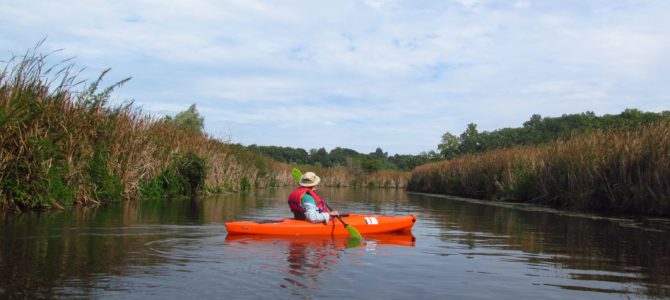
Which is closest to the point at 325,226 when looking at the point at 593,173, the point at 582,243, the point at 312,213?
the point at 312,213

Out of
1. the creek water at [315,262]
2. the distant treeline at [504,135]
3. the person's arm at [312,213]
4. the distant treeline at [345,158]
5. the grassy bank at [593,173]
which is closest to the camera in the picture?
the creek water at [315,262]

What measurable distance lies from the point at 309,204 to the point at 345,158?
7132 centimetres

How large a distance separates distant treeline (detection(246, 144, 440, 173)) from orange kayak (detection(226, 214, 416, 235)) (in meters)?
43.5

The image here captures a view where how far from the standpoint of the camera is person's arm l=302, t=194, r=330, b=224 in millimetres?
9281

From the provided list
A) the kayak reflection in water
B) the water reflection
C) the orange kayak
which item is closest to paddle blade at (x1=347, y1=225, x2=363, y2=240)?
the water reflection

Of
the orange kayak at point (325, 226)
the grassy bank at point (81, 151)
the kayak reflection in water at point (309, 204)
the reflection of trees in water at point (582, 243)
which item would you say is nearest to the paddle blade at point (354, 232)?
the orange kayak at point (325, 226)

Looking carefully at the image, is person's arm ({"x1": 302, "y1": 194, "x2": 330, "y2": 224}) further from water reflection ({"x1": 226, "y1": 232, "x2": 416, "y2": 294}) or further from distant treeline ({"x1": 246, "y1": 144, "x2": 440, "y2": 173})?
distant treeline ({"x1": 246, "y1": 144, "x2": 440, "y2": 173})

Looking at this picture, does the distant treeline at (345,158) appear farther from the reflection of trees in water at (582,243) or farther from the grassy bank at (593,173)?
the reflection of trees in water at (582,243)

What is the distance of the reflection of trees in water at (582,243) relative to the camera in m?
6.10

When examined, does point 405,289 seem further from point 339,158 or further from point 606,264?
point 339,158

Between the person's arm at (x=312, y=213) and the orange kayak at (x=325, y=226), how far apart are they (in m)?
0.12

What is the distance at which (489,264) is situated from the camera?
21.5 ft

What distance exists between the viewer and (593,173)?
1556 cm

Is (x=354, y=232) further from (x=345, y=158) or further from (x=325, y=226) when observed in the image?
(x=345, y=158)
